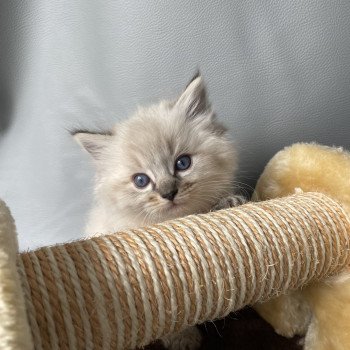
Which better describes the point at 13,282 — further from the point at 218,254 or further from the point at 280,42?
the point at 280,42

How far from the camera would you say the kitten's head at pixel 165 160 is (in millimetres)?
1141

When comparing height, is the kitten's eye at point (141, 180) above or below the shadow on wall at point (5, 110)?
below

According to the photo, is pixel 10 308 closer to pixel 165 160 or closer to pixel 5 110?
pixel 165 160

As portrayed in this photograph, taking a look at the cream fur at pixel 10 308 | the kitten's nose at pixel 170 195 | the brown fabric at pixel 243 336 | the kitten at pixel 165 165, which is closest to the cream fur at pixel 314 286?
the brown fabric at pixel 243 336

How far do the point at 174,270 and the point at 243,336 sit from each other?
1.58 feet

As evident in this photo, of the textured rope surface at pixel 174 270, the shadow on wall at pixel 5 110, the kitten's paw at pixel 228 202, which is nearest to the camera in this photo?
the textured rope surface at pixel 174 270

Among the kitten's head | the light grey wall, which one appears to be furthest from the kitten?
the light grey wall

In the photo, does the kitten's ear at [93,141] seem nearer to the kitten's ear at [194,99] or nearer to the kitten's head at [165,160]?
the kitten's head at [165,160]

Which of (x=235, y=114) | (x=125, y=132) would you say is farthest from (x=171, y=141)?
(x=235, y=114)

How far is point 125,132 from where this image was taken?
126cm

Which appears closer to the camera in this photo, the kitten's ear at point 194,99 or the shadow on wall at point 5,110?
the kitten's ear at point 194,99

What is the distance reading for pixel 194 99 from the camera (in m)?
1.27

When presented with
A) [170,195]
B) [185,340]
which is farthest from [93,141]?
[185,340]

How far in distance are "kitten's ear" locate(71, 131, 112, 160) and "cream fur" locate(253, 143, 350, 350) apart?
43cm
